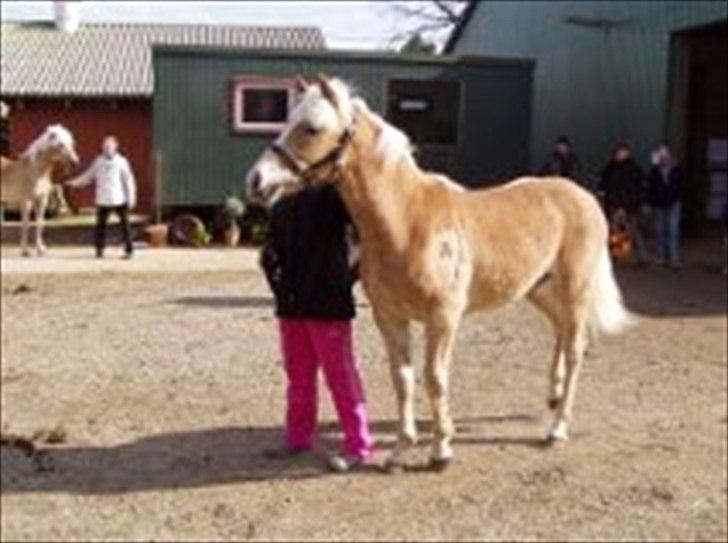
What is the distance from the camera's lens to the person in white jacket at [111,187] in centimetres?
1148

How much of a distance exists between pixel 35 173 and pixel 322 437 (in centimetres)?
950

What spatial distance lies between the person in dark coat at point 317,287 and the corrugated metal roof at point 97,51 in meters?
17.6

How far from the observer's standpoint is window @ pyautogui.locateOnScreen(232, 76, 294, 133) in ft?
59.3

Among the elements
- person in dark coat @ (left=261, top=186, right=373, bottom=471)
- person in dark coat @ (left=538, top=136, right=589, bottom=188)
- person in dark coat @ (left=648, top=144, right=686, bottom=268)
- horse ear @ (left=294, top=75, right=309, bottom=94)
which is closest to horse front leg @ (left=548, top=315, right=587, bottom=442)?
person in dark coat @ (left=261, top=186, right=373, bottom=471)

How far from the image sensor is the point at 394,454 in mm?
6078

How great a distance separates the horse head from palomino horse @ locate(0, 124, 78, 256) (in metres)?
9.60

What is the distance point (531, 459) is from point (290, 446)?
1.07m

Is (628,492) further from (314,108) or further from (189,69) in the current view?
(189,69)

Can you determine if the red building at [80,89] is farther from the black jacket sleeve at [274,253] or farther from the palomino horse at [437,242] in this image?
the black jacket sleeve at [274,253]

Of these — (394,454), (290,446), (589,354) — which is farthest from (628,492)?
(589,354)

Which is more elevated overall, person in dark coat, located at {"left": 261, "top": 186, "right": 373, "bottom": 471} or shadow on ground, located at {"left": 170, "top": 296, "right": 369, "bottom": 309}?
person in dark coat, located at {"left": 261, "top": 186, "right": 373, "bottom": 471}

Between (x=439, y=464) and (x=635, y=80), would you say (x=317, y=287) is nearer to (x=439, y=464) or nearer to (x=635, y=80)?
(x=439, y=464)

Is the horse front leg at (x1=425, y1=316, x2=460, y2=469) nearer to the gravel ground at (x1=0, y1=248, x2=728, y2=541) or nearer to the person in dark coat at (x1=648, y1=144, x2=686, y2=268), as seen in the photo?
the gravel ground at (x1=0, y1=248, x2=728, y2=541)

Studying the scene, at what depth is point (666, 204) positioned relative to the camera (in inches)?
551
